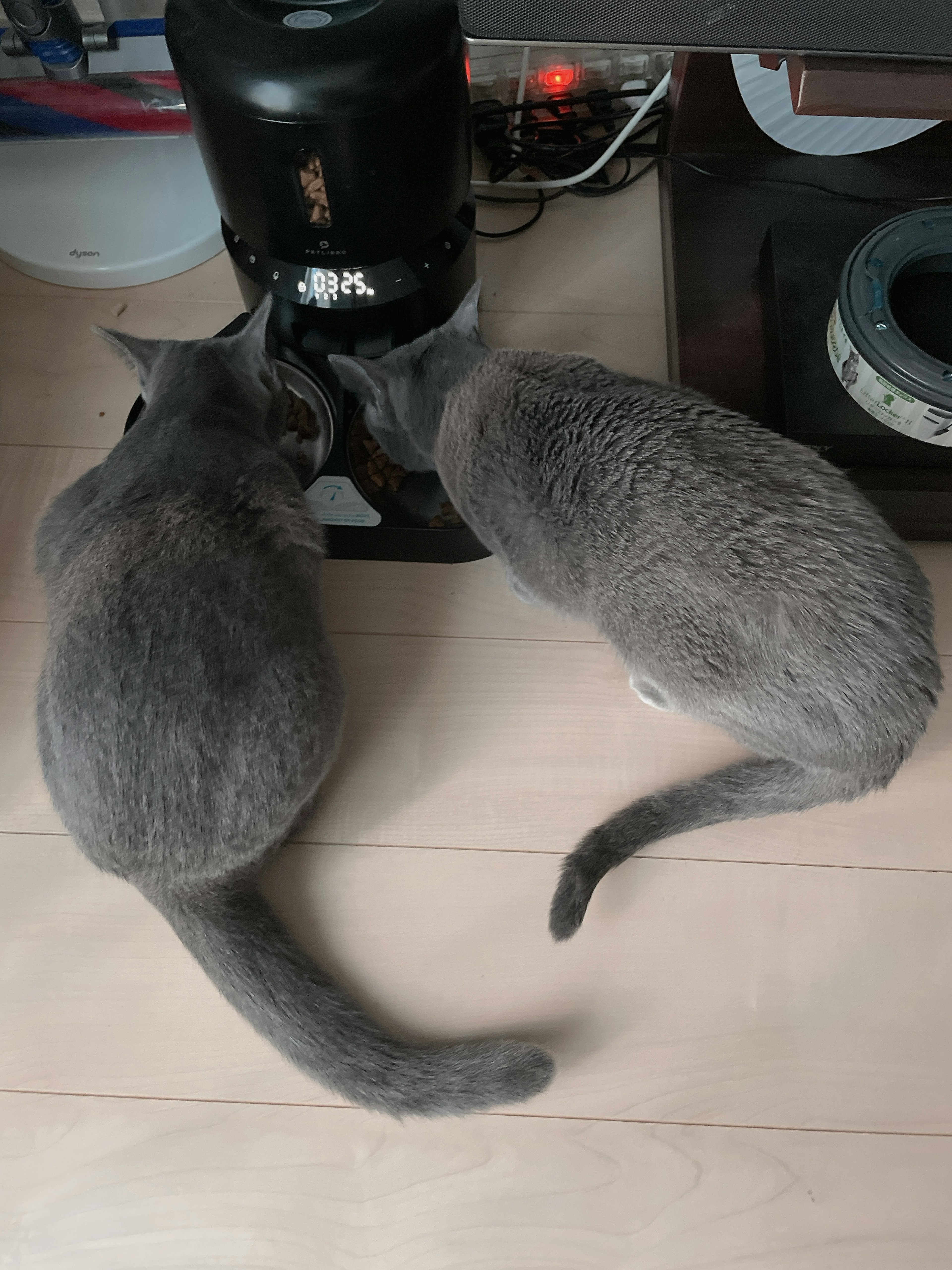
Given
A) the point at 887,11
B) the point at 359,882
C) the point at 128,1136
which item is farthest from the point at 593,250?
the point at 128,1136

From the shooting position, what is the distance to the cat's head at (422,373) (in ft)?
3.16

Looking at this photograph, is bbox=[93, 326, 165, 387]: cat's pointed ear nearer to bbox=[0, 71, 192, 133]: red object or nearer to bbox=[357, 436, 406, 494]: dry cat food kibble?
bbox=[357, 436, 406, 494]: dry cat food kibble

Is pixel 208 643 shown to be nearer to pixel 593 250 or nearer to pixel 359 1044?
pixel 359 1044

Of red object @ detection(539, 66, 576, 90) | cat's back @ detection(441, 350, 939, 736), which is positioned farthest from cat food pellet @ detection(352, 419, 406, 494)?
red object @ detection(539, 66, 576, 90)

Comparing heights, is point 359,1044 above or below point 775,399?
below

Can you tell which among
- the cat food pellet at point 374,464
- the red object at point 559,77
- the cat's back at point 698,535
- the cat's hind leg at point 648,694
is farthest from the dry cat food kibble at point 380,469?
the red object at point 559,77

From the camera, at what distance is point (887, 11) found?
637 mm

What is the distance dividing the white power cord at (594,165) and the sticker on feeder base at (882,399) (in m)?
0.45

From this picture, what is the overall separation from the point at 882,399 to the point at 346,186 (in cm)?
60

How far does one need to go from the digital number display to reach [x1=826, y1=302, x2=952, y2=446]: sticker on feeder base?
1.71 feet

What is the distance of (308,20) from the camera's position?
0.74 metres

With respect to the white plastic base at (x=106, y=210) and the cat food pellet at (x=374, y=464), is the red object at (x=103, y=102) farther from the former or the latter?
the cat food pellet at (x=374, y=464)

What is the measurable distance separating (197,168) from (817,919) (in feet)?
4.20

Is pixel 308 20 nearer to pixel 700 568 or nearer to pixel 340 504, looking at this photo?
pixel 340 504
